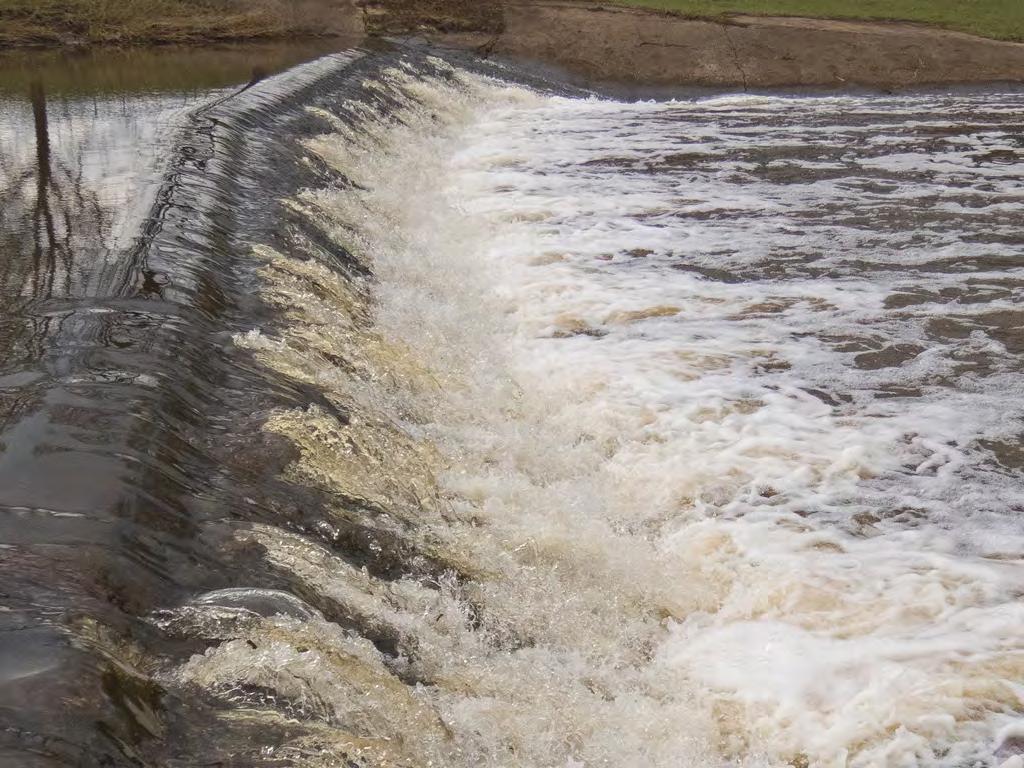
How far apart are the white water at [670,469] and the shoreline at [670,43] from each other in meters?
12.0

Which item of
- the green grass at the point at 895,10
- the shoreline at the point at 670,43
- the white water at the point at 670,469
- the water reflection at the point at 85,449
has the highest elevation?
the green grass at the point at 895,10

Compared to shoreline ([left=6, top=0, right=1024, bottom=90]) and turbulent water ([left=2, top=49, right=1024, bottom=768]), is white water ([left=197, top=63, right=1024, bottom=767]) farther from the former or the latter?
shoreline ([left=6, top=0, right=1024, bottom=90])

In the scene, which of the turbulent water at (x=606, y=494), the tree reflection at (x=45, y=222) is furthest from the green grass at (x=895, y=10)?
the tree reflection at (x=45, y=222)

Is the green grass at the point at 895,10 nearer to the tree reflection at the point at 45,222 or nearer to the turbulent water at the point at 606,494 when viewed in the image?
the turbulent water at the point at 606,494

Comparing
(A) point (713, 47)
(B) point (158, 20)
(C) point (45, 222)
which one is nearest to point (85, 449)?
(C) point (45, 222)

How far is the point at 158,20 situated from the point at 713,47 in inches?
510

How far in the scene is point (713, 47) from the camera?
23797 mm

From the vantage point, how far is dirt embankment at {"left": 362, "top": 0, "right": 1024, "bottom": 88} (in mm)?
23359

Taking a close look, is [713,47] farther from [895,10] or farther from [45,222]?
[45,222]

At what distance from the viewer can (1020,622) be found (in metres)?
4.62

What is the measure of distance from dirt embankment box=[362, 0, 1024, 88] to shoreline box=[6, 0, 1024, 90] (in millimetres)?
23

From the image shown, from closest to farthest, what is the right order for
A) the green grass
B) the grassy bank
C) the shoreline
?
the shoreline
the grassy bank
the green grass

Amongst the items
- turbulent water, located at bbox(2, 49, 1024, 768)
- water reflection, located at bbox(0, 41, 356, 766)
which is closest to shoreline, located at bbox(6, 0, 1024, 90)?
turbulent water, located at bbox(2, 49, 1024, 768)

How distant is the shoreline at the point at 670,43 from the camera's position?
23.3m
